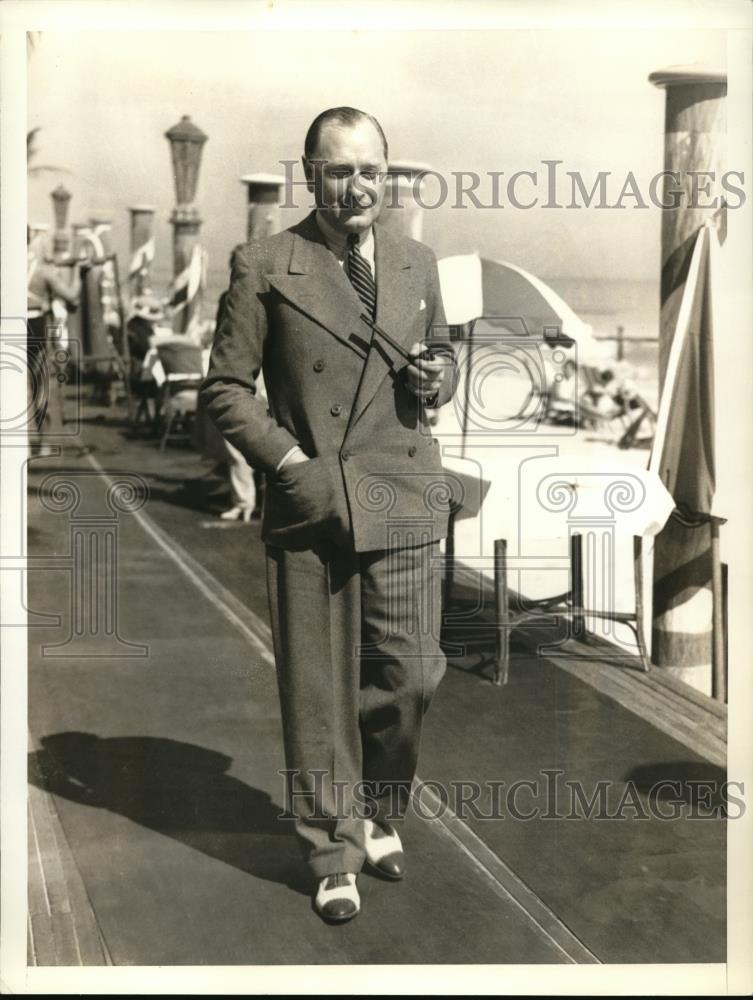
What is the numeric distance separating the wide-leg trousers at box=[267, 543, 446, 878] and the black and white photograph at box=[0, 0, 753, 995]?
10mm

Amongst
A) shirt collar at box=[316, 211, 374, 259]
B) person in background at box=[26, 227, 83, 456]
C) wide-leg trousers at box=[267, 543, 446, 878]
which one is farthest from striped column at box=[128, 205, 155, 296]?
wide-leg trousers at box=[267, 543, 446, 878]

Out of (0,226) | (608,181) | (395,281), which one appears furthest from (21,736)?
(608,181)

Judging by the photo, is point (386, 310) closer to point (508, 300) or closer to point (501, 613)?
point (508, 300)

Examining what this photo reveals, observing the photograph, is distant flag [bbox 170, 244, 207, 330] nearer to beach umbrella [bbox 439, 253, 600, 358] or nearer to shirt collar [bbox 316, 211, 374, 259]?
shirt collar [bbox 316, 211, 374, 259]

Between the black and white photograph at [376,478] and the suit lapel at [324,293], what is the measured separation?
1 cm

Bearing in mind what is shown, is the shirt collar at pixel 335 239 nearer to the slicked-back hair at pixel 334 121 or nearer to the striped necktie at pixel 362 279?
the striped necktie at pixel 362 279

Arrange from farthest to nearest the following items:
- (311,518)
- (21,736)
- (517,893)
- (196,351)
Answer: (196,351) → (21,736) → (517,893) → (311,518)

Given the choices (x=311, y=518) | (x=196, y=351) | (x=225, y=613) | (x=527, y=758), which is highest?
(x=196, y=351)

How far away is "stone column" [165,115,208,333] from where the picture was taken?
3965 mm

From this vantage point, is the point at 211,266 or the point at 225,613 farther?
the point at 225,613

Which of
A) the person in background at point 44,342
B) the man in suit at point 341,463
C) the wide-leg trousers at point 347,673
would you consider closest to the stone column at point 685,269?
the man in suit at point 341,463

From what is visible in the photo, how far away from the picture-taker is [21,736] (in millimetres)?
4125

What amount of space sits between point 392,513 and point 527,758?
0.98 metres

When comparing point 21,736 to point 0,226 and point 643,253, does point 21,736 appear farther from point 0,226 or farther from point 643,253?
point 643,253
